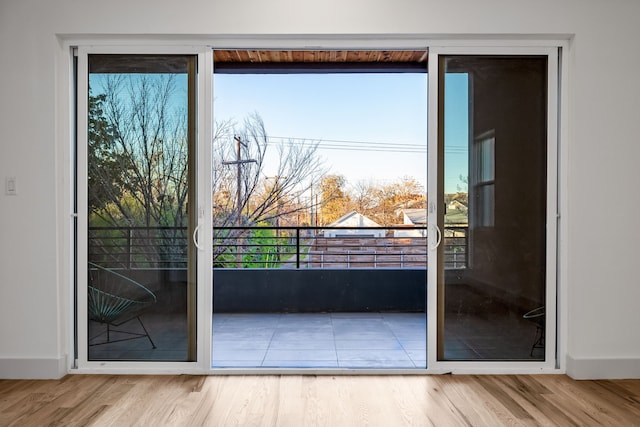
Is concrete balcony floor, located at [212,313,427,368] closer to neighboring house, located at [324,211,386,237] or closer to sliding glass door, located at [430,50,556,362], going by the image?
sliding glass door, located at [430,50,556,362]

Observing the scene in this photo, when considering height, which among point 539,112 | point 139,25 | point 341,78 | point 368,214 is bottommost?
point 368,214

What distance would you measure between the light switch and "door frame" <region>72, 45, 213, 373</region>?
37 centimetres

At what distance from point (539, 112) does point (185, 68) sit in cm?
231

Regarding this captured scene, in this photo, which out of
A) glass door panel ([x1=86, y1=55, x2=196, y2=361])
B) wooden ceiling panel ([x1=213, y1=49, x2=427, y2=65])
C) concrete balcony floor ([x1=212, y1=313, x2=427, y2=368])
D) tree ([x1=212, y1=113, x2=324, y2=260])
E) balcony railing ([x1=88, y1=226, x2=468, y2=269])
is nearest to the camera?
glass door panel ([x1=86, y1=55, x2=196, y2=361])

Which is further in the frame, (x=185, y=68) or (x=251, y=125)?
(x=251, y=125)

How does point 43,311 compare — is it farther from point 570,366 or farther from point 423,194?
point 423,194

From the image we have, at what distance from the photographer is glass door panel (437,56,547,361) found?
310cm

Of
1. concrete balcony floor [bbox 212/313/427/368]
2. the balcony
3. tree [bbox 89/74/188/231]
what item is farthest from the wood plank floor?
tree [bbox 89/74/188/231]

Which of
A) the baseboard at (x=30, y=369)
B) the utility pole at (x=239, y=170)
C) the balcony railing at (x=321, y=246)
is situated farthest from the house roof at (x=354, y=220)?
the baseboard at (x=30, y=369)

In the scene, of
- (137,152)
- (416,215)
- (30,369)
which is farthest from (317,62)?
(30,369)

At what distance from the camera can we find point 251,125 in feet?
22.7

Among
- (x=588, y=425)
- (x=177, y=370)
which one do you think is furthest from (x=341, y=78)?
(x=588, y=425)

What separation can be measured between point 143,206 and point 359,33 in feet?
5.74

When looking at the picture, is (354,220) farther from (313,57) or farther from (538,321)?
(538,321)
